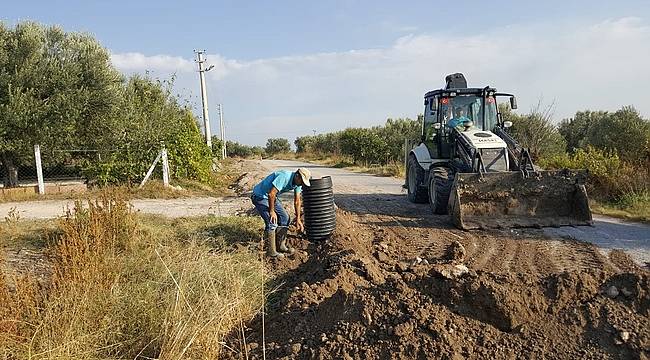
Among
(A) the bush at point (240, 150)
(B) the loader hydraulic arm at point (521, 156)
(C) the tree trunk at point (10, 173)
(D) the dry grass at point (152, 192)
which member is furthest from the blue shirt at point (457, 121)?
(A) the bush at point (240, 150)

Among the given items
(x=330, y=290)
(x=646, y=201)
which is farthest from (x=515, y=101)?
(x=330, y=290)

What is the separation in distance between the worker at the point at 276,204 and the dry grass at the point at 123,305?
1118 mm

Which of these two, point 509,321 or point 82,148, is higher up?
point 82,148

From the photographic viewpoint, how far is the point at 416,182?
1214 centimetres

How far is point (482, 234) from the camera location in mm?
8617

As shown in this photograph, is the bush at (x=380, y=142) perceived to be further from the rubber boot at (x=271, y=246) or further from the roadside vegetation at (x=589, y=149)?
the rubber boot at (x=271, y=246)

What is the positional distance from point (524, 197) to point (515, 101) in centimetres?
287

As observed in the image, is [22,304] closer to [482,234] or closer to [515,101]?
[482,234]

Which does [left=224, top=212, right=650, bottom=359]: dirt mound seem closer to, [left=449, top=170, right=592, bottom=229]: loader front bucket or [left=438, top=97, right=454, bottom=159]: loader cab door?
[left=449, top=170, right=592, bottom=229]: loader front bucket

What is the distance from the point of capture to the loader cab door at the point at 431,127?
1177 cm

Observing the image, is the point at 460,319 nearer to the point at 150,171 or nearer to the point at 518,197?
the point at 518,197

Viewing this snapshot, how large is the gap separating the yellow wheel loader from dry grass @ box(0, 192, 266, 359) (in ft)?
15.4

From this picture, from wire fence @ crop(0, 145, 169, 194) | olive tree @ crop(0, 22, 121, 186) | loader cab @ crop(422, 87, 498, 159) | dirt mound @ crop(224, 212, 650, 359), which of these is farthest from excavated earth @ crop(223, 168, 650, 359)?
olive tree @ crop(0, 22, 121, 186)

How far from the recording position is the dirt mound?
381 centimetres
